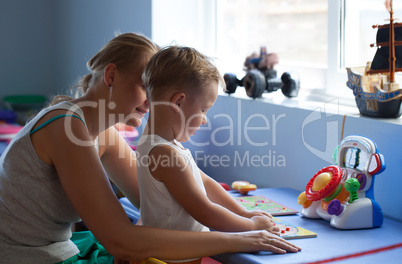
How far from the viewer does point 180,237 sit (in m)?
1.11

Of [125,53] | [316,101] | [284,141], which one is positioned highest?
[125,53]

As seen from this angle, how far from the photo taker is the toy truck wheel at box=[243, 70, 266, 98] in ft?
5.96

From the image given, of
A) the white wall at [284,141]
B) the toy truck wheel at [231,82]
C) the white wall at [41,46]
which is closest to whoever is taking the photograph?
the white wall at [284,141]

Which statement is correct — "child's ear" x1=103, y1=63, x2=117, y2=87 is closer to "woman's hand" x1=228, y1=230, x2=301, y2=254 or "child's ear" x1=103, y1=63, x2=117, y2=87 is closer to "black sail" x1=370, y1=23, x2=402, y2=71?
"woman's hand" x1=228, y1=230, x2=301, y2=254

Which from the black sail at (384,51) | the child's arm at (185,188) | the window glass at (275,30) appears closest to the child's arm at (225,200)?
the child's arm at (185,188)

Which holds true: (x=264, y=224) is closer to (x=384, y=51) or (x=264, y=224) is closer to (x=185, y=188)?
(x=185, y=188)

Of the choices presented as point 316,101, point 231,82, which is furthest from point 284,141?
point 231,82

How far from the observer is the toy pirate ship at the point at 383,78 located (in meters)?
1.41

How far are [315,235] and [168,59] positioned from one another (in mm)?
483

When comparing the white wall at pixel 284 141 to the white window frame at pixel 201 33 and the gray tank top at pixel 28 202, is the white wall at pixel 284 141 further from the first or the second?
the gray tank top at pixel 28 202

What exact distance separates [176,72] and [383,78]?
60 cm

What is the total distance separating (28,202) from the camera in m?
1.23

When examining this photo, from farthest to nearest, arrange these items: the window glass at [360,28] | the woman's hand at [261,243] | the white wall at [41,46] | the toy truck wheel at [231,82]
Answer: the white wall at [41,46], the toy truck wheel at [231,82], the window glass at [360,28], the woman's hand at [261,243]

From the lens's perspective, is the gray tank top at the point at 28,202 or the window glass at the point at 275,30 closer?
the gray tank top at the point at 28,202
